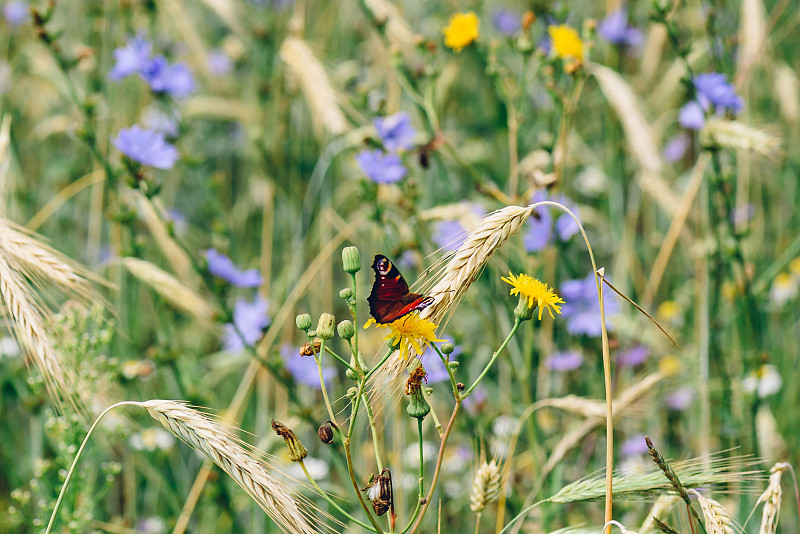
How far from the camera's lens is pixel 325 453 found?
2.59m

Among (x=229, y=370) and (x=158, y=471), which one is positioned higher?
(x=229, y=370)

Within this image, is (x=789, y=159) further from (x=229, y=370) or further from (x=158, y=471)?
(x=158, y=471)

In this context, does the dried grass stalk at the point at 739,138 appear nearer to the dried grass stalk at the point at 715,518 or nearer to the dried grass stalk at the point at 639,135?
the dried grass stalk at the point at 639,135

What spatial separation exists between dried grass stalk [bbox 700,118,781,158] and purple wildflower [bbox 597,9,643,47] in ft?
3.50

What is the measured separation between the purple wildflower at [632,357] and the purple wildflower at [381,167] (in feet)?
3.68

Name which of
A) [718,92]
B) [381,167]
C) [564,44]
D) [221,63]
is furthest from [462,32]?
[221,63]

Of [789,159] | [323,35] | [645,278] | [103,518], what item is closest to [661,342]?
[645,278]

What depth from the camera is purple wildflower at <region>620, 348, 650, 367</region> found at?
260cm

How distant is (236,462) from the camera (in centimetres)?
114

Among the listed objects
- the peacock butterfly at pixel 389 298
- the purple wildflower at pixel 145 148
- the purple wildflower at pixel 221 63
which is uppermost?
the purple wildflower at pixel 221 63

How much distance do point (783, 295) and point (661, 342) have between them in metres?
0.86

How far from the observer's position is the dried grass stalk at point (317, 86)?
2.31 meters

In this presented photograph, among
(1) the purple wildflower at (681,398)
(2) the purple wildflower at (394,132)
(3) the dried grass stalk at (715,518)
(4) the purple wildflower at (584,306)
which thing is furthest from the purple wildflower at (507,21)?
(3) the dried grass stalk at (715,518)

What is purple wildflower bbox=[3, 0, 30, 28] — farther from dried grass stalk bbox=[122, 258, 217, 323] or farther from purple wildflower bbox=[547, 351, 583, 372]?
purple wildflower bbox=[547, 351, 583, 372]
